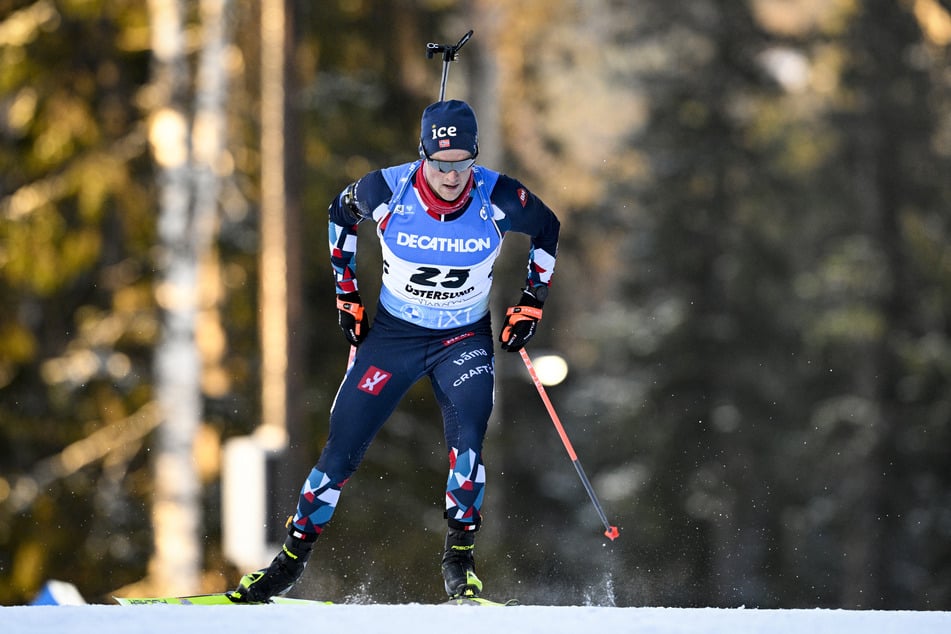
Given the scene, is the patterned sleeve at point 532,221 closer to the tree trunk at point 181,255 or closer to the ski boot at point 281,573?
the ski boot at point 281,573

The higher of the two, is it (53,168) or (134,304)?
(53,168)

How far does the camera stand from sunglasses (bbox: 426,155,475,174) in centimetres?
610

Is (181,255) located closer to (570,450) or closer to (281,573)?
(281,573)

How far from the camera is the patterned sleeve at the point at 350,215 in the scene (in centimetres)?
631

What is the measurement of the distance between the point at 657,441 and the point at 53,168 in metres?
13.2

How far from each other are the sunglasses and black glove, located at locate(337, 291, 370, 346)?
0.75m

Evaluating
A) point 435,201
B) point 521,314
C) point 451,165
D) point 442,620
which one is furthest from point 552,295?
point 442,620

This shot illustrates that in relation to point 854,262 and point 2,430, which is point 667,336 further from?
point 2,430

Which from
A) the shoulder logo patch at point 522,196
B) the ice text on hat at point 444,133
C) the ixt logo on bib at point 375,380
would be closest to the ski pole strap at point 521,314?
the shoulder logo patch at point 522,196

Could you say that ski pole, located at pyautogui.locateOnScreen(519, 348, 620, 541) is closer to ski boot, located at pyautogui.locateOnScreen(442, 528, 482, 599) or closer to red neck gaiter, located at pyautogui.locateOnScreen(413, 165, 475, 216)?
ski boot, located at pyautogui.locateOnScreen(442, 528, 482, 599)

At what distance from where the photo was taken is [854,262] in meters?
24.4

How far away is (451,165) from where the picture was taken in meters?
6.11

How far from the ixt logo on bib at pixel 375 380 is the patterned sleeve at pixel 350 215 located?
39 centimetres

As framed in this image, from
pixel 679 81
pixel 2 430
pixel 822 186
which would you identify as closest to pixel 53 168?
pixel 2 430
